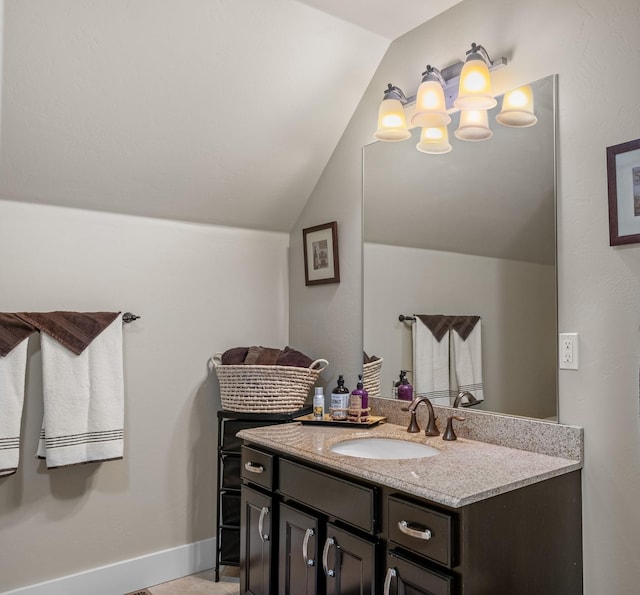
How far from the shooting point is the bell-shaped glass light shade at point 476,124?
2.14 meters

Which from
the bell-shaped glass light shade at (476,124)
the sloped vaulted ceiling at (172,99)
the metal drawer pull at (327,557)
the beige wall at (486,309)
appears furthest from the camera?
the bell-shaped glass light shade at (476,124)

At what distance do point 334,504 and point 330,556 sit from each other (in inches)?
6.5

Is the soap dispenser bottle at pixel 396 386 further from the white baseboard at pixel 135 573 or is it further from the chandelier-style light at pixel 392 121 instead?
the white baseboard at pixel 135 573

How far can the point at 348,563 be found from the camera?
172cm

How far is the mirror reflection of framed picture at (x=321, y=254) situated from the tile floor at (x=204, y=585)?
1529 mm

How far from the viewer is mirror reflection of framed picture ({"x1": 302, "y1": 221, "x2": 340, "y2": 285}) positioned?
112 inches

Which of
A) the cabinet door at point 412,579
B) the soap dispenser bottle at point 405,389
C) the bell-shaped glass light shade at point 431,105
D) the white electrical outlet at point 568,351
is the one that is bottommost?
the cabinet door at point 412,579

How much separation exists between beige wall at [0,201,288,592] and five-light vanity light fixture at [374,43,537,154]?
3.51ft

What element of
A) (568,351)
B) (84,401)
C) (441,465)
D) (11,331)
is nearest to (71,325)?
(11,331)

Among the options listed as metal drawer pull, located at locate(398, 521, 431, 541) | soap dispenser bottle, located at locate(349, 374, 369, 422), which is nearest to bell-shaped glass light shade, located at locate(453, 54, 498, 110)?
soap dispenser bottle, located at locate(349, 374, 369, 422)

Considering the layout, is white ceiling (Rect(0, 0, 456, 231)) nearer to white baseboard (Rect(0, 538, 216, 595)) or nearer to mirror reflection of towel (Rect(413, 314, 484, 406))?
mirror reflection of towel (Rect(413, 314, 484, 406))

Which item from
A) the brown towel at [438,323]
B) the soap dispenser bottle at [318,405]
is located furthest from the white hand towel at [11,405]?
the brown towel at [438,323]

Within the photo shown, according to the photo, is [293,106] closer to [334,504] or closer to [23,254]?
[23,254]

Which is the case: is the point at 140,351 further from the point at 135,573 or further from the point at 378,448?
the point at 378,448
